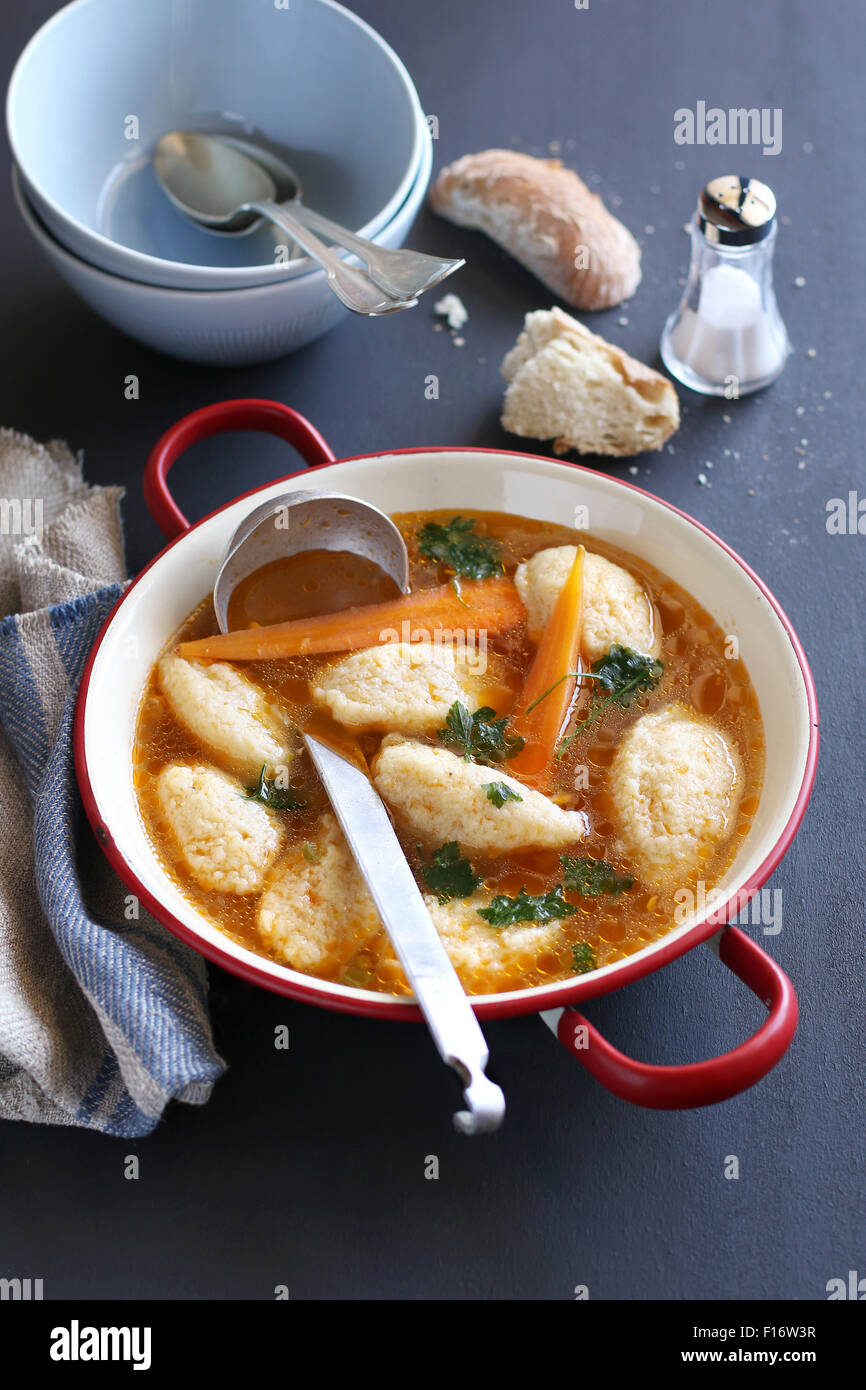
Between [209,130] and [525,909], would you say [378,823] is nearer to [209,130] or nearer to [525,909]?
[525,909]

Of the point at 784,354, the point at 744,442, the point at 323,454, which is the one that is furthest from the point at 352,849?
the point at 784,354

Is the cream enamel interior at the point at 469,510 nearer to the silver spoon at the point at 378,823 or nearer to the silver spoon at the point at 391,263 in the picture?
the silver spoon at the point at 378,823

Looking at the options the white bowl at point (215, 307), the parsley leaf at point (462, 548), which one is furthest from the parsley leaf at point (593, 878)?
the white bowl at point (215, 307)

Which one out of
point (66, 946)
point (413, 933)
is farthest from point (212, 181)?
point (413, 933)

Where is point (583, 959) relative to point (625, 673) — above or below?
below

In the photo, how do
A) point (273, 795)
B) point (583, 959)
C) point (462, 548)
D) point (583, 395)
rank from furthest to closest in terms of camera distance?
point (583, 395) → point (462, 548) → point (273, 795) → point (583, 959)

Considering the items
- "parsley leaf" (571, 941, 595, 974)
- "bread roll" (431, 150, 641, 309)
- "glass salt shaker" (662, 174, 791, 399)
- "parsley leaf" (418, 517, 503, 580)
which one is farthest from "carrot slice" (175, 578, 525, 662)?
"bread roll" (431, 150, 641, 309)

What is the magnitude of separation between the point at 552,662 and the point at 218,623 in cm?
61

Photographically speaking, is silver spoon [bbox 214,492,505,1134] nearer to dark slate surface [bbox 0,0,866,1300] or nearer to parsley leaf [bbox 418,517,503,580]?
parsley leaf [bbox 418,517,503,580]

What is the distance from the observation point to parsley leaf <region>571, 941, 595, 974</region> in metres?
1.75

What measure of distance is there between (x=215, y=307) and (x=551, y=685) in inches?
41.9

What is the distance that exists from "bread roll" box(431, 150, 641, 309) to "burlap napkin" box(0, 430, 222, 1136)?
4.37 feet

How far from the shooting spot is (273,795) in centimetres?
195

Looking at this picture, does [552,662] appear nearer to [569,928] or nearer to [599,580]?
[599,580]
